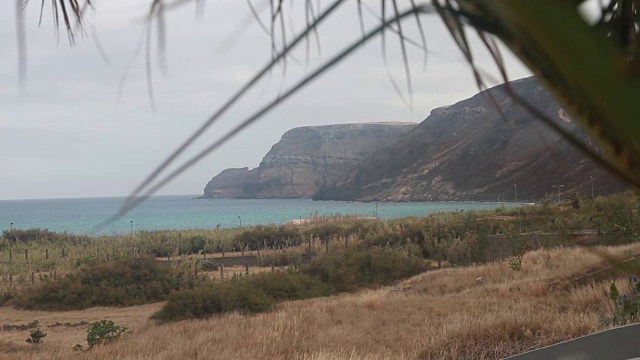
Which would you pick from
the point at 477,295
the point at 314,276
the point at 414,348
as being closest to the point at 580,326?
the point at 414,348

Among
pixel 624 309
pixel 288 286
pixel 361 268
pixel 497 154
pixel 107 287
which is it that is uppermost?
pixel 497 154

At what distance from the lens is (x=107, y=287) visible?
18.0 m

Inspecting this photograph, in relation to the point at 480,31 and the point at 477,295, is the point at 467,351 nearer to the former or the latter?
the point at 477,295

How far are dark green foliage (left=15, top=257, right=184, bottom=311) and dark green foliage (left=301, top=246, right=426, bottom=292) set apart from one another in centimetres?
423

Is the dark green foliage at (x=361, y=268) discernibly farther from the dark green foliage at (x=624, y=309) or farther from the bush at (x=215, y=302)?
the dark green foliage at (x=624, y=309)

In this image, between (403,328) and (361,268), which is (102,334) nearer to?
(403,328)

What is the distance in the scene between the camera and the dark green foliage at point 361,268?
1806cm

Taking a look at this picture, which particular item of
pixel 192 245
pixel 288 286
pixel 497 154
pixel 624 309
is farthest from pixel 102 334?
pixel 192 245

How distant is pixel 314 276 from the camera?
1797 cm

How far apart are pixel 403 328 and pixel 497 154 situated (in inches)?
353

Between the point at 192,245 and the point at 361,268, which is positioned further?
the point at 192,245

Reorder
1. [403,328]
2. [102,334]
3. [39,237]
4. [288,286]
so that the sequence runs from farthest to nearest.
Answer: [39,237], [288,286], [102,334], [403,328]

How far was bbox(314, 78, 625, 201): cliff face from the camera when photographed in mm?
515

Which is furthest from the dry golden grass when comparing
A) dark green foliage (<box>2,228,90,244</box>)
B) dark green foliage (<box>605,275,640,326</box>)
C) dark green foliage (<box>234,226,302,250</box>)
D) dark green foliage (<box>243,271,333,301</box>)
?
dark green foliage (<box>2,228,90,244</box>)
